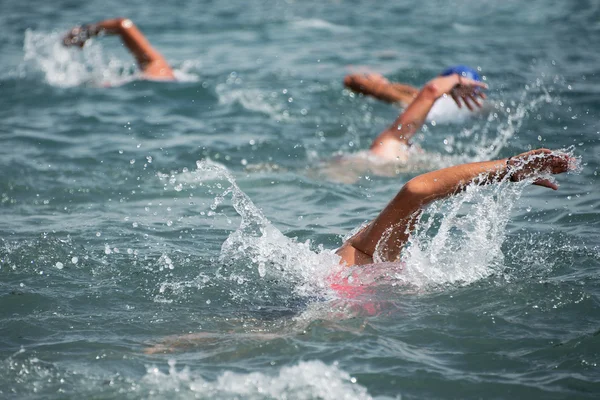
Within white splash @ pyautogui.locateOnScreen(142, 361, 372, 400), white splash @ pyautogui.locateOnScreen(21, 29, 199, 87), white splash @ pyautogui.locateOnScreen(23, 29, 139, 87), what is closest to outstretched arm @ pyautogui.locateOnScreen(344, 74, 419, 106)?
white splash @ pyautogui.locateOnScreen(21, 29, 199, 87)

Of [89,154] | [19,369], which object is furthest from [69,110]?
[19,369]

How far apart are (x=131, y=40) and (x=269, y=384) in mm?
7305

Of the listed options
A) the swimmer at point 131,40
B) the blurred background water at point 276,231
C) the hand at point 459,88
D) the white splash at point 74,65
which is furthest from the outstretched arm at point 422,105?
the white splash at point 74,65

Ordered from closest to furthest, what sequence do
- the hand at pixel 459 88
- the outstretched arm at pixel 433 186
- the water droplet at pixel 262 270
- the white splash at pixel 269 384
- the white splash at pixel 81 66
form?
the white splash at pixel 269 384, the outstretched arm at pixel 433 186, the water droplet at pixel 262 270, the hand at pixel 459 88, the white splash at pixel 81 66

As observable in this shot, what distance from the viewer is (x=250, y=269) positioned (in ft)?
16.8

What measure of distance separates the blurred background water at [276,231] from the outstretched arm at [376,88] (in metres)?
0.47

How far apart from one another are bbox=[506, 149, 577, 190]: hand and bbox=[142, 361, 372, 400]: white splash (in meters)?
1.39

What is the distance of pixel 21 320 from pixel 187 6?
11.9m

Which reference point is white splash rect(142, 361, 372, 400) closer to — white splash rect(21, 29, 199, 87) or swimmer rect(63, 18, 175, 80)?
swimmer rect(63, 18, 175, 80)

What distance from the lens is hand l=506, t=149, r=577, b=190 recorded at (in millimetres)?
4027

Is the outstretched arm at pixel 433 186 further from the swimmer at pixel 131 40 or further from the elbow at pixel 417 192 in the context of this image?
the swimmer at pixel 131 40

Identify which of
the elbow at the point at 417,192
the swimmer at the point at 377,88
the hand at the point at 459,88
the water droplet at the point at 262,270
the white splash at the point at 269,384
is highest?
the hand at the point at 459,88

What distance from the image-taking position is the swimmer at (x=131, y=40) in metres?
9.66

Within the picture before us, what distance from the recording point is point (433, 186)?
4.29m
